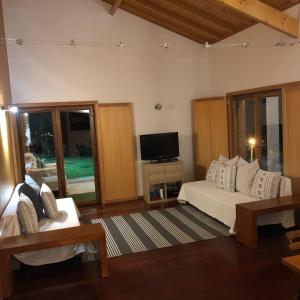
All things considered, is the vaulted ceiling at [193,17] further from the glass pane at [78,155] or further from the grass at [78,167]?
the grass at [78,167]

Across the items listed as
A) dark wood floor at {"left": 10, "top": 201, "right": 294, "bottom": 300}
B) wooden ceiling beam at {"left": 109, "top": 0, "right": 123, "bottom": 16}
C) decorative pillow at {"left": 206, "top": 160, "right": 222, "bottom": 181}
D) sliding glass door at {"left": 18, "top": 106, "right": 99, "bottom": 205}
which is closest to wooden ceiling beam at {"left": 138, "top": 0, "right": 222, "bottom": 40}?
wooden ceiling beam at {"left": 109, "top": 0, "right": 123, "bottom": 16}

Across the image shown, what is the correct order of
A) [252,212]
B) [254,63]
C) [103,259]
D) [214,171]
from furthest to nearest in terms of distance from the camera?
[214,171] < [254,63] < [252,212] < [103,259]

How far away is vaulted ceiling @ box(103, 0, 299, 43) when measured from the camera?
16.4 ft

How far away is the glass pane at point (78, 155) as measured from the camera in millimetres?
5884

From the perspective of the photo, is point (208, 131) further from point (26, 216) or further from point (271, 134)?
point (26, 216)

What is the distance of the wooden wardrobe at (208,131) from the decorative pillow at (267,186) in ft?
5.15

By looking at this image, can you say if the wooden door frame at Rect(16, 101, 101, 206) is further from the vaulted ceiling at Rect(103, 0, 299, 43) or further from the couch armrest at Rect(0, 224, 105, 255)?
the couch armrest at Rect(0, 224, 105, 255)

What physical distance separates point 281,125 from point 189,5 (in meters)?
2.40

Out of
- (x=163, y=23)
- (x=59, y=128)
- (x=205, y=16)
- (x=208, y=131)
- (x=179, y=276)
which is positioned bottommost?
(x=179, y=276)

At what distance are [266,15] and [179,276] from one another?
3.34 meters

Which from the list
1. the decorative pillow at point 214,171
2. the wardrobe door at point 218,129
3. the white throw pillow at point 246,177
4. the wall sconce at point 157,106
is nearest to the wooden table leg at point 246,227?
the white throw pillow at point 246,177

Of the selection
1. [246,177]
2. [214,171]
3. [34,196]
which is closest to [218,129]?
[214,171]

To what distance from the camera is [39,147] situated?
5.80 meters

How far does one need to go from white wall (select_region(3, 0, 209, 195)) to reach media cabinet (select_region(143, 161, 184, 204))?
67 cm
